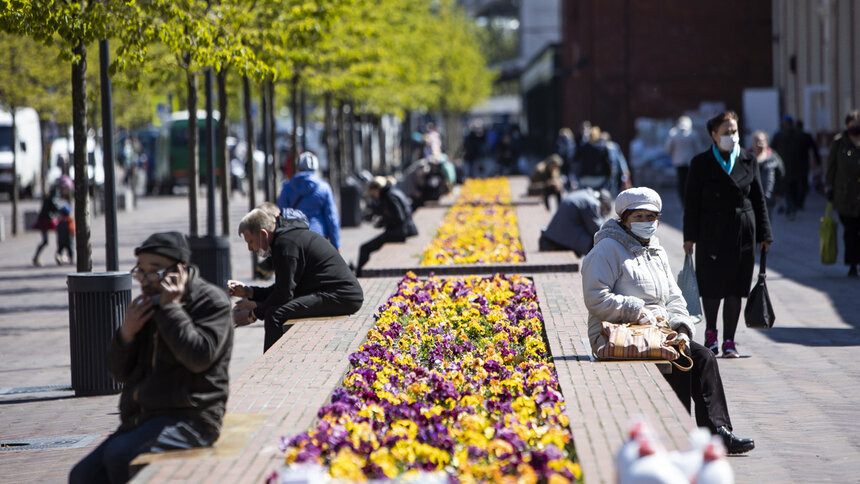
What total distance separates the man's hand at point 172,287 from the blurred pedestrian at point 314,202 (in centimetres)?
719

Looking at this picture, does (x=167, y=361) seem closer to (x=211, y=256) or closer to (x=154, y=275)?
(x=154, y=275)

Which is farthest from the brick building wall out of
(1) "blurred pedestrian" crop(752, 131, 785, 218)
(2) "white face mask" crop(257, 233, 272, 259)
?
(2) "white face mask" crop(257, 233, 272, 259)

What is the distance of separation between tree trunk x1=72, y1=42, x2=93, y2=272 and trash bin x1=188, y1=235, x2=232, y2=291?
3853mm

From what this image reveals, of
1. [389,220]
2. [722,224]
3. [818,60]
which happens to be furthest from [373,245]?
[818,60]

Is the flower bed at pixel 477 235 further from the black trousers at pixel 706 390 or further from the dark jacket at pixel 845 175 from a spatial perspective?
the black trousers at pixel 706 390

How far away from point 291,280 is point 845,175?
7920 millimetres

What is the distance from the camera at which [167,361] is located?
17.5ft

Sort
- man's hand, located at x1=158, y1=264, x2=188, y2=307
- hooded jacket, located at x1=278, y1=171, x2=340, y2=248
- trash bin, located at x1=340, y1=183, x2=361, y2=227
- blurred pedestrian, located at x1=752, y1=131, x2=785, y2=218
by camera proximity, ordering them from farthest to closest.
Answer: trash bin, located at x1=340, y1=183, x2=361, y2=227 < blurred pedestrian, located at x1=752, y1=131, x2=785, y2=218 < hooded jacket, located at x1=278, y1=171, x2=340, y2=248 < man's hand, located at x1=158, y1=264, x2=188, y2=307

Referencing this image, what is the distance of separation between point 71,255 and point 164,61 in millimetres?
5532

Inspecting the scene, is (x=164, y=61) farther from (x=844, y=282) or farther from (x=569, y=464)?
(x=569, y=464)

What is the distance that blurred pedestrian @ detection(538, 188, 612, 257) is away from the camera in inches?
539

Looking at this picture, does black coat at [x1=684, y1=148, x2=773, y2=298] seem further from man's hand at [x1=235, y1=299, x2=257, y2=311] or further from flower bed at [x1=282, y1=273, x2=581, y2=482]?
man's hand at [x1=235, y1=299, x2=257, y2=311]

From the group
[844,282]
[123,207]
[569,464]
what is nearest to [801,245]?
[844,282]

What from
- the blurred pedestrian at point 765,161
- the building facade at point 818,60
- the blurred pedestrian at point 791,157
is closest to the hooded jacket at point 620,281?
the blurred pedestrian at point 765,161
